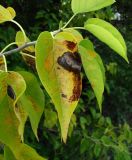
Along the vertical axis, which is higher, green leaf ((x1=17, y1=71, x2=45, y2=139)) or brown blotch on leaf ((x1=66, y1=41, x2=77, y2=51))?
brown blotch on leaf ((x1=66, y1=41, x2=77, y2=51))

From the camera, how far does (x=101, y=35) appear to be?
628 millimetres

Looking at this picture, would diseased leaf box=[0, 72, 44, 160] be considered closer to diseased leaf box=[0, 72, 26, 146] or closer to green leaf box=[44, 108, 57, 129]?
diseased leaf box=[0, 72, 26, 146]

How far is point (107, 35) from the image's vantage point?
632mm

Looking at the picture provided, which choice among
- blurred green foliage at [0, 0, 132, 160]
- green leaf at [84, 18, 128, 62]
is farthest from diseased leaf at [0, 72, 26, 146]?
blurred green foliage at [0, 0, 132, 160]

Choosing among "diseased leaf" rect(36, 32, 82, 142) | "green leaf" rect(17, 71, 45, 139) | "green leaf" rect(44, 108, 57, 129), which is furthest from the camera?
"green leaf" rect(44, 108, 57, 129)

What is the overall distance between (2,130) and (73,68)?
109 mm

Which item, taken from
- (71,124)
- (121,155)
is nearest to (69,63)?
(71,124)

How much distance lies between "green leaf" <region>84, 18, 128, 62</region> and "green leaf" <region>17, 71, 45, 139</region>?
0.35ft

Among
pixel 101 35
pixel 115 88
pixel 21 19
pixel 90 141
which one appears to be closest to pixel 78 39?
pixel 101 35

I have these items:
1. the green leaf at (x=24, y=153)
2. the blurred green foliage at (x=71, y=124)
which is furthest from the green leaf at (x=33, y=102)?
the blurred green foliage at (x=71, y=124)

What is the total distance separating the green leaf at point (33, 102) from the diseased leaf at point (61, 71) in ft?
0.27

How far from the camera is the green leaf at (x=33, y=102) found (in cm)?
65

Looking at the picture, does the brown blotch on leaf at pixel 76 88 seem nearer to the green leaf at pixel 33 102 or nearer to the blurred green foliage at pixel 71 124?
the green leaf at pixel 33 102

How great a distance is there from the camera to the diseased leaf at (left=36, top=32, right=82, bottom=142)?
0.55 meters
